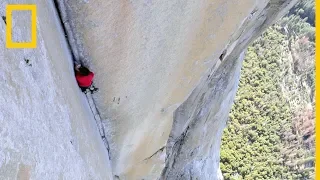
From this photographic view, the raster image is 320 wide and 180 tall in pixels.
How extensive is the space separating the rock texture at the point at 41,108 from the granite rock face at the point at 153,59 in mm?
282

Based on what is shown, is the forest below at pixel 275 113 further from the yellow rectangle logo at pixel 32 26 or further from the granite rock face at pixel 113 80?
the yellow rectangle logo at pixel 32 26

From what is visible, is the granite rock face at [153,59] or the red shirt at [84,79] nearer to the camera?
the granite rock face at [153,59]

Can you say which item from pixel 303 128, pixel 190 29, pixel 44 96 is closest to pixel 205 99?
pixel 190 29

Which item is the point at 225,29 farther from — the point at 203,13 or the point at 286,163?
the point at 286,163

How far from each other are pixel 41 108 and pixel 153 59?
65.1 inches

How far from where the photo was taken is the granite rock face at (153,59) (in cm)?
310

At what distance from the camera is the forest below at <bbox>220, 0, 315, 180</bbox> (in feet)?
40.3

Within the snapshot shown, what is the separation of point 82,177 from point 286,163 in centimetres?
1088

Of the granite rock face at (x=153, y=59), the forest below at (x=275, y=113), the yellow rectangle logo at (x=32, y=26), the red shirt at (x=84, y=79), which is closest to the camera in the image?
the yellow rectangle logo at (x=32, y=26)

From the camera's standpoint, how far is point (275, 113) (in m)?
13.2

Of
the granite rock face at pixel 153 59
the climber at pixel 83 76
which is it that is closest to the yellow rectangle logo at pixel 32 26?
the granite rock face at pixel 153 59

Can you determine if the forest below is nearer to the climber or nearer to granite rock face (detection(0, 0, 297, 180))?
granite rock face (detection(0, 0, 297, 180))

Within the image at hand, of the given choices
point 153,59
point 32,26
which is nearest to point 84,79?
point 153,59

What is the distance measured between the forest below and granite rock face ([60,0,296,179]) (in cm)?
613
